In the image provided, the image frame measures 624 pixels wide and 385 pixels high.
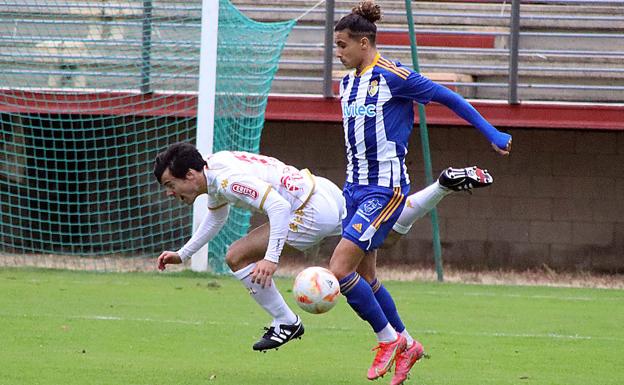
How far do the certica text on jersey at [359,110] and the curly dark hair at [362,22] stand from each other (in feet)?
1.24

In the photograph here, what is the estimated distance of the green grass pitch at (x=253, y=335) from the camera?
6624 millimetres

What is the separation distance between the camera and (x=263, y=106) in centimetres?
1319

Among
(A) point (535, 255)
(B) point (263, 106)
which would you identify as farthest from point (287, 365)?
(A) point (535, 255)

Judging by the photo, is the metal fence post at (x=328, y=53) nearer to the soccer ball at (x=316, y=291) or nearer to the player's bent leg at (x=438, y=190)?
the player's bent leg at (x=438, y=190)

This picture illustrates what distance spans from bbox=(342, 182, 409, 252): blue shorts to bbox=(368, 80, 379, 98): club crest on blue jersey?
0.53 metres

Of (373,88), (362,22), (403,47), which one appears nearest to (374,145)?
(373,88)

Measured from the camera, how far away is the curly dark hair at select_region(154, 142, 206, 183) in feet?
20.8

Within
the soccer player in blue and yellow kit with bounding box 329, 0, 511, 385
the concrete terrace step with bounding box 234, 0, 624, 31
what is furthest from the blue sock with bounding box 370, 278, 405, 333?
the concrete terrace step with bounding box 234, 0, 624, 31

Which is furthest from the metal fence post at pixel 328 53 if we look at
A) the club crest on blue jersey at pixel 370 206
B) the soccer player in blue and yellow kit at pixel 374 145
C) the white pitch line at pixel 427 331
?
the club crest on blue jersey at pixel 370 206

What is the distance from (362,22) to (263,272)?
1.56 m

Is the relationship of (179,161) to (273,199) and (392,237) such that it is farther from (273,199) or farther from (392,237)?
(392,237)

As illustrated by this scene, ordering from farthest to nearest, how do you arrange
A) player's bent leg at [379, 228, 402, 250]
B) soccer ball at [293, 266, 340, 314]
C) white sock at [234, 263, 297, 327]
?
1. player's bent leg at [379, 228, 402, 250]
2. white sock at [234, 263, 297, 327]
3. soccer ball at [293, 266, 340, 314]

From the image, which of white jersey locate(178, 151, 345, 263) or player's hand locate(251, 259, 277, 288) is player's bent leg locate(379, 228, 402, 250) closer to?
white jersey locate(178, 151, 345, 263)

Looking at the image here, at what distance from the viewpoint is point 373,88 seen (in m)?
6.61
